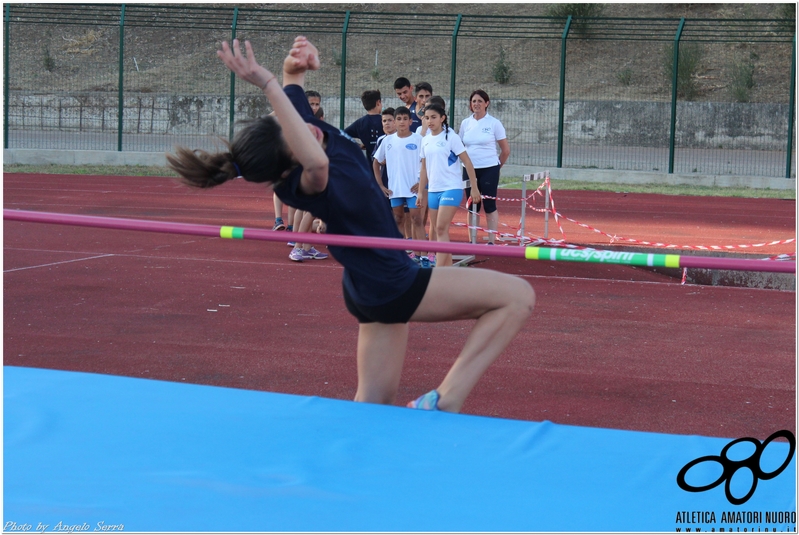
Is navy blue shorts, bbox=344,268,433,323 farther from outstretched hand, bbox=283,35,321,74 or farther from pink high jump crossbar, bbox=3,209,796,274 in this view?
outstretched hand, bbox=283,35,321,74

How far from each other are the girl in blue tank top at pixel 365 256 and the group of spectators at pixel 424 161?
3.76 metres

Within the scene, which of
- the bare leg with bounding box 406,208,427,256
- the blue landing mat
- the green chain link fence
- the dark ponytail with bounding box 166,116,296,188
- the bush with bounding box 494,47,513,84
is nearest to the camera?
the blue landing mat

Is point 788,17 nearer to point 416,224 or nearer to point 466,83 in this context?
point 466,83

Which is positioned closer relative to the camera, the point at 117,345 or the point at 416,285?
the point at 416,285

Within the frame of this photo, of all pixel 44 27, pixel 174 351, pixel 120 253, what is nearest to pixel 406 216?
pixel 120 253

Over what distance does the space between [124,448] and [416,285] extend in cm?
119

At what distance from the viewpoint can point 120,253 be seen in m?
9.48

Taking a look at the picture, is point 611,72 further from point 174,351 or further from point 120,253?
point 174,351

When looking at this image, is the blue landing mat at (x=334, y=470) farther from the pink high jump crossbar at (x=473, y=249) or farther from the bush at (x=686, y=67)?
the bush at (x=686, y=67)

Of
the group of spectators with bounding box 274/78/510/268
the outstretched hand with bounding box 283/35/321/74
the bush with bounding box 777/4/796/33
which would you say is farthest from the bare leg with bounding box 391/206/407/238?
the bush with bounding box 777/4/796/33

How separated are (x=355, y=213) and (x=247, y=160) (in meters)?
0.44

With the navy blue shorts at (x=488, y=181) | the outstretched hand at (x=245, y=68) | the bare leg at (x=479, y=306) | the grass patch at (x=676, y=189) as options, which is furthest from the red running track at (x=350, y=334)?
the grass patch at (x=676, y=189)

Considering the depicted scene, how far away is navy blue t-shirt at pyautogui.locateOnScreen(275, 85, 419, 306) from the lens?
9.81ft
